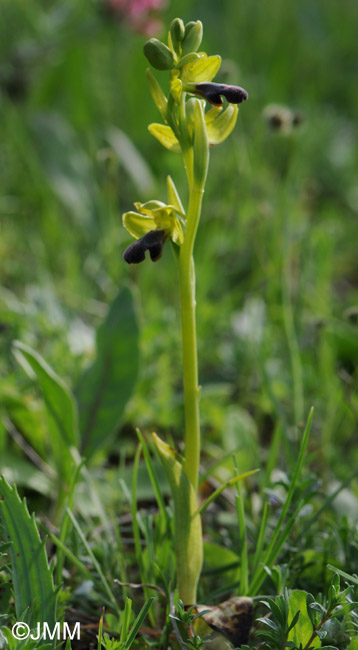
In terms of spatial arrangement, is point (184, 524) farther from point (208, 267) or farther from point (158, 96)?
point (208, 267)

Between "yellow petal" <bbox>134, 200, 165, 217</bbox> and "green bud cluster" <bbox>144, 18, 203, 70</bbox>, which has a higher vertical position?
"green bud cluster" <bbox>144, 18, 203, 70</bbox>

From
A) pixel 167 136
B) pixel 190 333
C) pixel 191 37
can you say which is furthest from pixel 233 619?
pixel 191 37

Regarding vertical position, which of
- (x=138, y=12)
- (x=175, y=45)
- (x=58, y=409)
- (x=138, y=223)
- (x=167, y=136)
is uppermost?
(x=138, y=12)

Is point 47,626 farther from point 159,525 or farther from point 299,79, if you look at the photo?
point 299,79

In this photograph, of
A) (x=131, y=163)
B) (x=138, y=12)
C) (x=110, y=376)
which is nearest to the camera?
(x=110, y=376)

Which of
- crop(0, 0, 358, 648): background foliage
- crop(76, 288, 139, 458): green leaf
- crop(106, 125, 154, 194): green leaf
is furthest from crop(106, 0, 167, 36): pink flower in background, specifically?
crop(76, 288, 139, 458): green leaf

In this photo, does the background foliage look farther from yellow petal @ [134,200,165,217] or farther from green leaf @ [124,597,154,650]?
yellow petal @ [134,200,165,217]

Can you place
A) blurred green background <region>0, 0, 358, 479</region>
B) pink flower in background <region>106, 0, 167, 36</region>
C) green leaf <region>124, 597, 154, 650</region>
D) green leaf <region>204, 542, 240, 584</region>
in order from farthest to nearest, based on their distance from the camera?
pink flower in background <region>106, 0, 167, 36</region>, blurred green background <region>0, 0, 358, 479</region>, green leaf <region>204, 542, 240, 584</region>, green leaf <region>124, 597, 154, 650</region>

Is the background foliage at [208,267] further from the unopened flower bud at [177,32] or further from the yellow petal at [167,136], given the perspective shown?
the unopened flower bud at [177,32]
